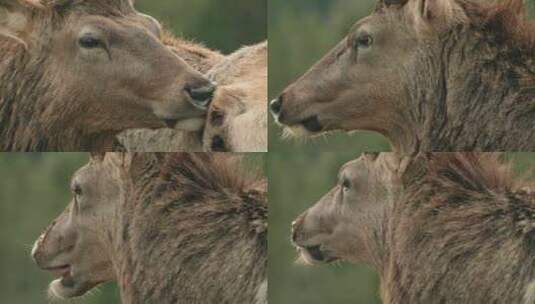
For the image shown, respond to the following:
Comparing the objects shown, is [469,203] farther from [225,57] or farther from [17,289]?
[17,289]

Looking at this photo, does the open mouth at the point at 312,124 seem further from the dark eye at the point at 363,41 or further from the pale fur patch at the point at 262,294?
the pale fur patch at the point at 262,294

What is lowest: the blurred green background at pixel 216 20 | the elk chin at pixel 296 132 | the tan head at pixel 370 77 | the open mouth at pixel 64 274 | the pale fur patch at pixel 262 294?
the pale fur patch at pixel 262 294

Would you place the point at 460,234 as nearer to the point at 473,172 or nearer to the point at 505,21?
the point at 473,172

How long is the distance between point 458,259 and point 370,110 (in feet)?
2.62

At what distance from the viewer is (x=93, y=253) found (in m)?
7.43

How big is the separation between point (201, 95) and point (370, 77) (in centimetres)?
91

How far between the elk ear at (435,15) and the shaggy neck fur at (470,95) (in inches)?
1.4

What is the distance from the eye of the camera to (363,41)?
7.59 meters

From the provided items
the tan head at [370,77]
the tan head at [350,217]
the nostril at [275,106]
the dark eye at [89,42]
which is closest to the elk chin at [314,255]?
the tan head at [350,217]

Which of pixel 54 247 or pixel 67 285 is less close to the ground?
pixel 54 247

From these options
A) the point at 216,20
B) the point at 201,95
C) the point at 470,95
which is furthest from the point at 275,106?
the point at 216,20

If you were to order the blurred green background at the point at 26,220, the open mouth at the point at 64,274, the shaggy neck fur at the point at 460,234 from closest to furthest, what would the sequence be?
the shaggy neck fur at the point at 460,234 → the open mouth at the point at 64,274 → the blurred green background at the point at 26,220

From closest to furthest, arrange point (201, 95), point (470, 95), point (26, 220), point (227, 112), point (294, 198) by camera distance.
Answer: point (201, 95), point (227, 112), point (470, 95), point (294, 198), point (26, 220)

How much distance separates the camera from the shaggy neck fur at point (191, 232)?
703 cm
